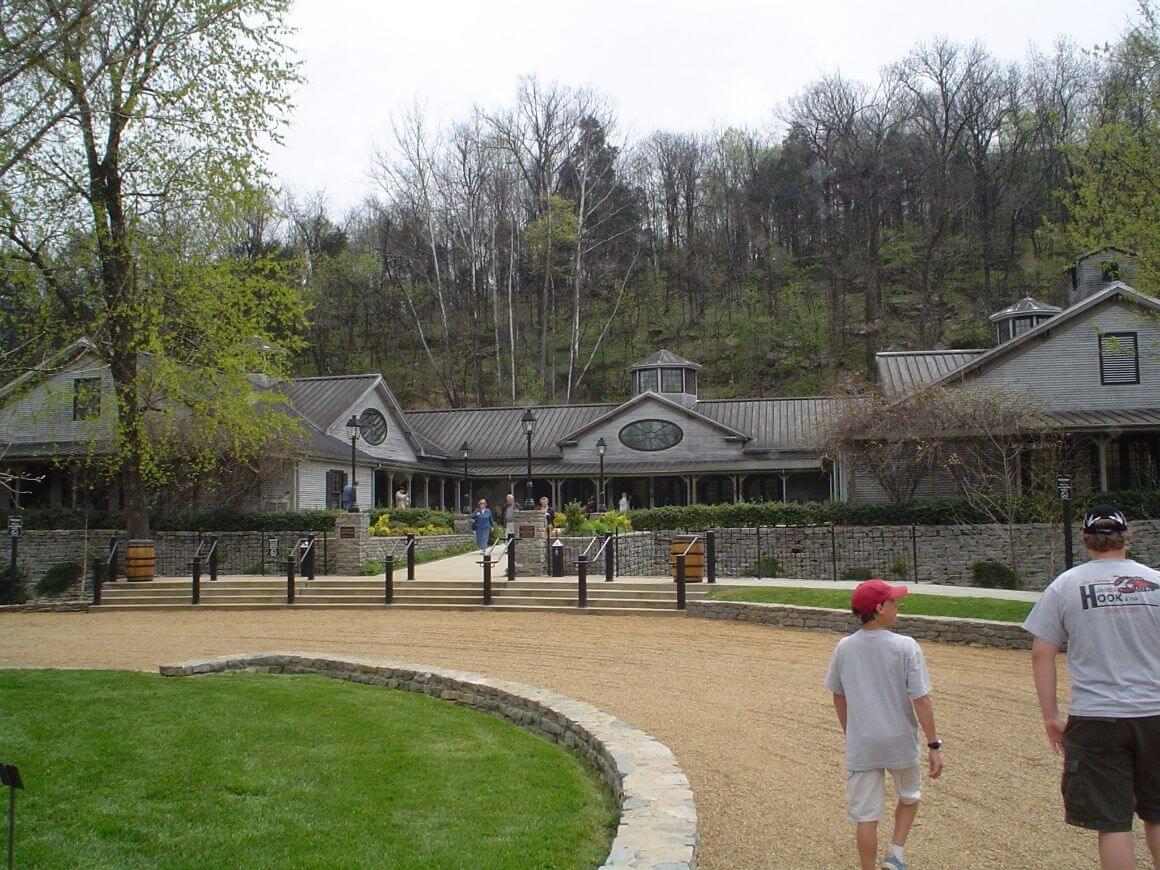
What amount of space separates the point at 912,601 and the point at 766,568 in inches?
292

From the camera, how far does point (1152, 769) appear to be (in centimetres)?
434

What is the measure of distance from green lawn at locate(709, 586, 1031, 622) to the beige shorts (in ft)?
32.4

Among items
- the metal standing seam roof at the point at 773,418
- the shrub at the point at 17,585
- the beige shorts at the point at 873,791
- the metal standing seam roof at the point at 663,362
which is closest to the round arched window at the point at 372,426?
the metal standing seam roof at the point at 663,362

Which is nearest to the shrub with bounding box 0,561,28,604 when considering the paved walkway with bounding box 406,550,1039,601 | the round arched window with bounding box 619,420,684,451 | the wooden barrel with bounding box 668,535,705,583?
the paved walkway with bounding box 406,550,1039,601

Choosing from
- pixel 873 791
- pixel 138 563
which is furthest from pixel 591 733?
pixel 138 563

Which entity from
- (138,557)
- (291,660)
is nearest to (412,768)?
(291,660)

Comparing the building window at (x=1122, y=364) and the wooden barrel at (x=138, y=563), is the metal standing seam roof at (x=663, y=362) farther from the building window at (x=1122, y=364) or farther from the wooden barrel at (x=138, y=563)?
the wooden barrel at (x=138, y=563)

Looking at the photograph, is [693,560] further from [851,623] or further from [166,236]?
[166,236]

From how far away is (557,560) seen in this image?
2108 cm

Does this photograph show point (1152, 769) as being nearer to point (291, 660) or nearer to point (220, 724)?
point (220, 724)

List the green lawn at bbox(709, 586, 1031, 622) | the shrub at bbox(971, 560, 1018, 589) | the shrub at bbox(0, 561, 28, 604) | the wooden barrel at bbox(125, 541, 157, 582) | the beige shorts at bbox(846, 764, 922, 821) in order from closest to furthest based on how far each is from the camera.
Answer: the beige shorts at bbox(846, 764, 922, 821)
the green lawn at bbox(709, 586, 1031, 622)
the shrub at bbox(971, 560, 1018, 589)
the wooden barrel at bbox(125, 541, 157, 582)
the shrub at bbox(0, 561, 28, 604)

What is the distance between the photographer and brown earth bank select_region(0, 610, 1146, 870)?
6012 millimetres

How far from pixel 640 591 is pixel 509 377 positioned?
140ft

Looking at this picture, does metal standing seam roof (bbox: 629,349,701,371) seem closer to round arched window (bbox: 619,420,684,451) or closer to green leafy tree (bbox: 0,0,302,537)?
round arched window (bbox: 619,420,684,451)
